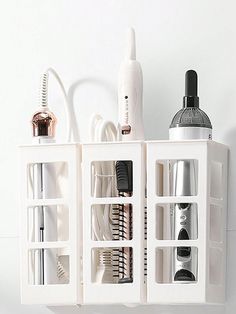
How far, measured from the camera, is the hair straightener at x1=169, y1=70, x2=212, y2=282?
3.68 feet

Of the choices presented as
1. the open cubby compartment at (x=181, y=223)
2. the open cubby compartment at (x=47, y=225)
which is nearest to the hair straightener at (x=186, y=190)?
the open cubby compartment at (x=181, y=223)

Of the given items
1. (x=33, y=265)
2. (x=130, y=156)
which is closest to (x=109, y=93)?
(x=130, y=156)

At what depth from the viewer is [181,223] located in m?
1.13

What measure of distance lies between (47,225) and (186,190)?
0.21 meters

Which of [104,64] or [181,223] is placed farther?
[104,64]

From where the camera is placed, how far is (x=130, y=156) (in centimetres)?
112

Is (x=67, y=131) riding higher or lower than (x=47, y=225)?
higher

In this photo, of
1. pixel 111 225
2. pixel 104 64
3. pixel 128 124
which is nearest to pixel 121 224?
pixel 111 225

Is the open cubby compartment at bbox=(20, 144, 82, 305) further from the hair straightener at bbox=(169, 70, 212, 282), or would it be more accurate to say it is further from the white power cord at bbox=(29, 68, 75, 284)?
the hair straightener at bbox=(169, 70, 212, 282)

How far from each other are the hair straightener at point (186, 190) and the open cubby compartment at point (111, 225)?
50mm

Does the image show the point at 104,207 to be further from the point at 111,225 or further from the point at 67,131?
the point at 67,131

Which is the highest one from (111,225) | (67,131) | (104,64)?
(104,64)

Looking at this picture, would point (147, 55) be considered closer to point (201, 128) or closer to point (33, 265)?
point (201, 128)

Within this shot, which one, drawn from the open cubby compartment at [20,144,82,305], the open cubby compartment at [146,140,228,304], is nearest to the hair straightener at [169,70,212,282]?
the open cubby compartment at [146,140,228,304]
